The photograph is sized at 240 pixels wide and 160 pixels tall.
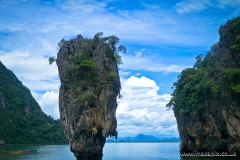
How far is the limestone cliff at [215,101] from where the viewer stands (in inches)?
875

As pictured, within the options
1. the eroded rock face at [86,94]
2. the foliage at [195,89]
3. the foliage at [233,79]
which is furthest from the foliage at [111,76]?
the foliage at [233,79]

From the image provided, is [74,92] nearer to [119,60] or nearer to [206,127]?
[119,60]

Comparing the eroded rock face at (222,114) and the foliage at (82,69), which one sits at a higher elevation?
the foliage at (82,69)

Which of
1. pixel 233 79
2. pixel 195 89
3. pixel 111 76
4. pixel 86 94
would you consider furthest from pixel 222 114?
pixel 86 94

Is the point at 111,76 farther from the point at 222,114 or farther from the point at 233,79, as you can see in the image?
the point at 233,79

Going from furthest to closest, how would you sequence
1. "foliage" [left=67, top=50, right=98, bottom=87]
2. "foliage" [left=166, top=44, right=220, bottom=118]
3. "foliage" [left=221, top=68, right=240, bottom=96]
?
1. "foliage" [left=67, top=50, right=98, bottom=87]
2. "foliage" [left=166, top=44, right=220, bottom=118]
3. "foliage" [left=221, top=68, right=240, bottom=96]

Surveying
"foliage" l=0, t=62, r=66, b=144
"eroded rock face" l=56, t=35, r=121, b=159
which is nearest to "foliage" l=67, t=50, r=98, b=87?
"eroded rock face" l=56, t=35, r=121, b=159

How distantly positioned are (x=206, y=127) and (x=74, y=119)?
48.1ft

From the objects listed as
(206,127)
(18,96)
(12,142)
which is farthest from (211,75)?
(18,96)

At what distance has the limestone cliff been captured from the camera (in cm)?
2222

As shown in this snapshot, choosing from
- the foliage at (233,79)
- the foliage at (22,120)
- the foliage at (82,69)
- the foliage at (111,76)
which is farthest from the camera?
the foliage at (22,120)

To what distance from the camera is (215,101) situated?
87.4 feet

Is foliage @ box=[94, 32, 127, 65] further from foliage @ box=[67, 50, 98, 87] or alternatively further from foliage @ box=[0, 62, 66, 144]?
foliage @ box=[0, 62, 66, 144]

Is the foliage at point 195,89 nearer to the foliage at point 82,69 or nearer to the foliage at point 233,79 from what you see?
the foliage at point 233,79
